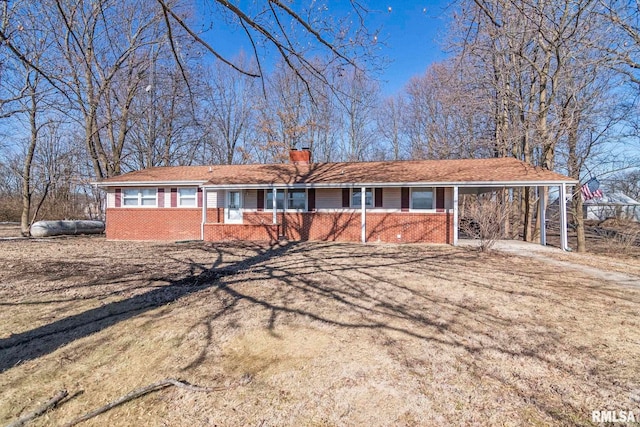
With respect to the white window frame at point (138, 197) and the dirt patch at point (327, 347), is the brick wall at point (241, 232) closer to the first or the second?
the white window frame at point (138, 197)

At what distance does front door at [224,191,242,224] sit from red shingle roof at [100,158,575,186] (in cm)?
83

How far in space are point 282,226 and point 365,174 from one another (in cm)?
435

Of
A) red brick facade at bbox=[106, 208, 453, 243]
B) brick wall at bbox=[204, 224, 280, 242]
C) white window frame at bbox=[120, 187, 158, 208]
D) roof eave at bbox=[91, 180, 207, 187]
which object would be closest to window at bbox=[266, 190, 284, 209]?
red brick facade at bbox=[106, 208, 453, 243]

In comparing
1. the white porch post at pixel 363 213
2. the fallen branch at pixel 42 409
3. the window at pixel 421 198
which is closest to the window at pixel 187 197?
the white porch post at pixel 363 213

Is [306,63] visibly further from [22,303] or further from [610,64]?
[610,64]

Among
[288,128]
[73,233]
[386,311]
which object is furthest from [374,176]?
[73,233]

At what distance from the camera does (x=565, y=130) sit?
11781 millimetres

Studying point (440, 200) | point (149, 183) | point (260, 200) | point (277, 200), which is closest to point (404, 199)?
point (440, 200)

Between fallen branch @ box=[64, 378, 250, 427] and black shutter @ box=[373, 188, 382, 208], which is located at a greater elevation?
black shutter @ box=[373, 188, 382, 208]

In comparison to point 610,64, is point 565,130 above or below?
below

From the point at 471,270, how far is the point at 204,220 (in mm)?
11478

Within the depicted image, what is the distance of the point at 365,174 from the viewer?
48.8ft

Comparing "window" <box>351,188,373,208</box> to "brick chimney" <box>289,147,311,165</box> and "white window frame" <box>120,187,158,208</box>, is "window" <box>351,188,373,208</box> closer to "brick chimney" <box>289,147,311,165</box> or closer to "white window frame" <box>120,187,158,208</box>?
"brick chimney" <box>289,147,311,165</box>

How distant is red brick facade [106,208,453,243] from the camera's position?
1385cm
